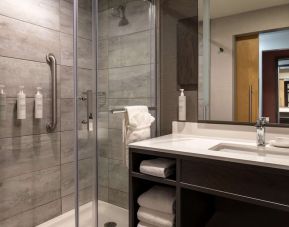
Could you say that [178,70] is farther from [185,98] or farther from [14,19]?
[14,19]

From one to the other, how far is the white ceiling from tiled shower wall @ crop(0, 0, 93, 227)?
0.88 m

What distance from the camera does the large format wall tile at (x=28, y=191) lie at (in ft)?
6.08

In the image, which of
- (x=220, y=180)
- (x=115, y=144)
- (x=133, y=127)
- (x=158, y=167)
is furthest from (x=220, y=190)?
(x=115, y=144)

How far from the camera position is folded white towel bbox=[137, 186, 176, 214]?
1.43m

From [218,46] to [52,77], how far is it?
1.39m

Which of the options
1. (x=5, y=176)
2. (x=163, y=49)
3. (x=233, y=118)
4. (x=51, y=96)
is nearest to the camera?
(x=233, y=118)

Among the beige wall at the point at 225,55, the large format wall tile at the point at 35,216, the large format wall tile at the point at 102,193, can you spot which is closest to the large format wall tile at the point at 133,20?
the beige wall at the point at 225,55

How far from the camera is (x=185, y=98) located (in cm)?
186

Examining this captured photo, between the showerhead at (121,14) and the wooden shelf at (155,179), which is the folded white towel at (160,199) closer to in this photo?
the wooden shelf at (155,179)

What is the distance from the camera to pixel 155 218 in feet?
4.85

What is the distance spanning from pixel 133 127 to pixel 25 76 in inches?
39.8

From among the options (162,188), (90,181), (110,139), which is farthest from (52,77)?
(162,188)

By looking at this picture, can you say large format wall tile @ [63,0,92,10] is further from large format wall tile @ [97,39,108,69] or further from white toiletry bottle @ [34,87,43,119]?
white toiletry bottle @ [34,87,43,119]

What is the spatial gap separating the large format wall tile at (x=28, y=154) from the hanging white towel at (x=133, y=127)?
0.85m
